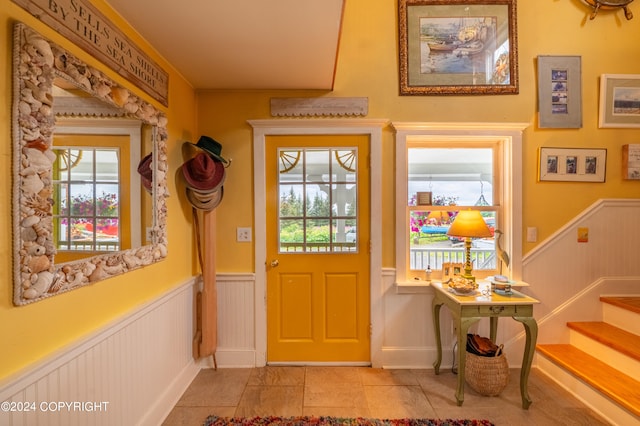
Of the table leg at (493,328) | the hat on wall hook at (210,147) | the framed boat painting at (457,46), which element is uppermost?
the framed boat painting at (457,46)

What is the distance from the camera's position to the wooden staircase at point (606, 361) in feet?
5.95

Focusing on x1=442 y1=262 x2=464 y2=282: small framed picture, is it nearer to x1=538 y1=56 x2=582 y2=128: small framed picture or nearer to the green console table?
the green console table

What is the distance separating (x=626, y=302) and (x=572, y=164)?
117 cm

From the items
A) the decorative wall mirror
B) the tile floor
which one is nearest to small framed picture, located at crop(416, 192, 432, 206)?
the tile floor

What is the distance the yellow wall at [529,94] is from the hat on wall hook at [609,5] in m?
0.04

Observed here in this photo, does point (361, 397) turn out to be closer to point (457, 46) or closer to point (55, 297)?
point (55, 297)

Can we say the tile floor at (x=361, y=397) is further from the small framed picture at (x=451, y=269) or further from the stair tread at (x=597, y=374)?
the small framed picture at (x=451, y=269)

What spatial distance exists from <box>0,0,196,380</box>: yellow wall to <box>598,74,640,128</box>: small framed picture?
3.45 metres

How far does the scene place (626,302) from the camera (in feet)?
7.64

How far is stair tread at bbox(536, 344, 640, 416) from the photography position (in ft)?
5.82

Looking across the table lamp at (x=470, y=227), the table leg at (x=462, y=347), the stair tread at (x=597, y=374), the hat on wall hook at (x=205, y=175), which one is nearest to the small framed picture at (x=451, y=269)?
the table lamp at (x=470, y=227)

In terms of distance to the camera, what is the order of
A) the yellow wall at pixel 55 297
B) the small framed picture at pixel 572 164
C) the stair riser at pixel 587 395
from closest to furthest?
the yellow wall at pixel 55 297 → the stair riser at pixel 587 395 → the small framed picture at pixel 572 164

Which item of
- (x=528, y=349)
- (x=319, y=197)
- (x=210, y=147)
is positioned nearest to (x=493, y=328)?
(x=528, y=349)

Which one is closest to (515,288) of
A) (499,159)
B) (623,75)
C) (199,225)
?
(499,159)
